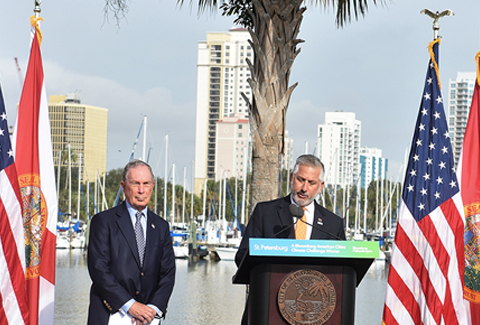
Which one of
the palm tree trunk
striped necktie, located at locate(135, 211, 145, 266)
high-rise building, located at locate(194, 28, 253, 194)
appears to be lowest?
striped necktie, located at locate(135, 211, 145, 266)

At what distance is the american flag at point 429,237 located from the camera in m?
7.81

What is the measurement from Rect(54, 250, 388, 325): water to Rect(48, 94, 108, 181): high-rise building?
138 meters

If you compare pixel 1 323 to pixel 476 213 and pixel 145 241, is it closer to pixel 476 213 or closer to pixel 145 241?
pixel 145 241

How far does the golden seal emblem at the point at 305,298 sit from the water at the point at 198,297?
1723 cm

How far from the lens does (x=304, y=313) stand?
4348mm

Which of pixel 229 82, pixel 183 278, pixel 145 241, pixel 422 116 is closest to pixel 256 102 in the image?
pixel 422 116

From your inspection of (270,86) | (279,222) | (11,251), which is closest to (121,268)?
(279,222)

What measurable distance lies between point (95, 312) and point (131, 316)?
12.0 inches

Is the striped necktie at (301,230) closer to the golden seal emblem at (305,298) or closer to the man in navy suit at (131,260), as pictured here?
the golden seal emblem at (305,298)

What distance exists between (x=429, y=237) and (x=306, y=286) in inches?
163

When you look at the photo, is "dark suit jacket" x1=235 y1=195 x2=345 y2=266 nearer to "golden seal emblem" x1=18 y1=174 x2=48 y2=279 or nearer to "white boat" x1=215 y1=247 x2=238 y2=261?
"golden seal emblem" x1=18 y1=174 x2=48 y2=279

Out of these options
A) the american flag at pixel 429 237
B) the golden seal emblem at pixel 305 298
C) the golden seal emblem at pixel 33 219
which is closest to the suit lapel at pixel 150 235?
the golden seal emblem at pixel 305 298

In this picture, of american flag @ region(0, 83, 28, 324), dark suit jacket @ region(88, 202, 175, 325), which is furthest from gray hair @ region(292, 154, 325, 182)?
american flag @ region(0, 83, 28, 324)

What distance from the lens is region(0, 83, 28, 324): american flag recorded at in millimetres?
6676
